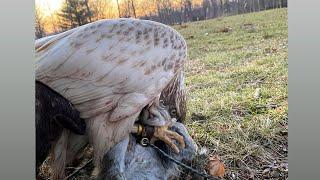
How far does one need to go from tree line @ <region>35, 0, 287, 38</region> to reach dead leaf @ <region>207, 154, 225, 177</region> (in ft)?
2.01

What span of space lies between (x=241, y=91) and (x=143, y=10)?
549 millimetres

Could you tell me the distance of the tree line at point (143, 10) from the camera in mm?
2289

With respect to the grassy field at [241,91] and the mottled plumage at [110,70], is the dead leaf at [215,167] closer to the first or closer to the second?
the grassy field at [241,91]

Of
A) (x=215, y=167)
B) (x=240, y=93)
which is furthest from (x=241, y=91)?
(x=215, y=167)

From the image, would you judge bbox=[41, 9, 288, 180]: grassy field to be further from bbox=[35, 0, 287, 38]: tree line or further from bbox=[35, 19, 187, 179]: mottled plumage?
bbox=[35, 19, 187, 179]: mottled plumage

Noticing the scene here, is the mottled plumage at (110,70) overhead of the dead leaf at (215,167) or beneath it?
overhead

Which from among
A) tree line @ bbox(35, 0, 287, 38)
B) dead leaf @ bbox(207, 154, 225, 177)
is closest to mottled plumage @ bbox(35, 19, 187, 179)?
tree line @ bbox(35, 0, 287, 38)

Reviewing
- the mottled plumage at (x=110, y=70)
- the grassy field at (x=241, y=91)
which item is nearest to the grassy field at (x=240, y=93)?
the grassy field at (x=241, y=91)

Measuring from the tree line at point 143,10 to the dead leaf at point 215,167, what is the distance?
0.61 meters

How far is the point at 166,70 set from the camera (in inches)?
85.1

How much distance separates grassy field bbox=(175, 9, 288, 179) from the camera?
2.28 m
